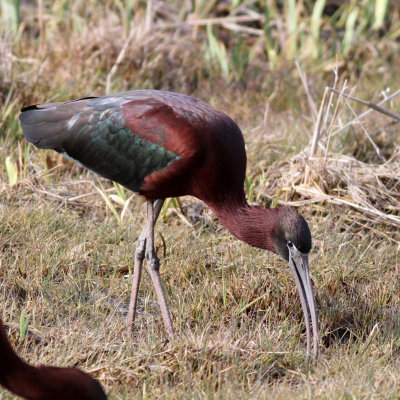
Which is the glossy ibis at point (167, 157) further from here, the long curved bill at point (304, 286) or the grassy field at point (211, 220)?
the grassy field at point (211, 220)

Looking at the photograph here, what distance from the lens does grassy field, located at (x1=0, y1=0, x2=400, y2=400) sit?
4.10m

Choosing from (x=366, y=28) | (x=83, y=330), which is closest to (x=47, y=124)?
(x=83, y=330)

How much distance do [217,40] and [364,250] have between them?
4292mm

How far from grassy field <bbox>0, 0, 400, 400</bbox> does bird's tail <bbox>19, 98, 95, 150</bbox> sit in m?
0.58

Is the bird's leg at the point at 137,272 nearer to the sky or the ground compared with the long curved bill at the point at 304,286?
nearer to the ground

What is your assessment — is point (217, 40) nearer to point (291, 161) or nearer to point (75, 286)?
point (291, 161)

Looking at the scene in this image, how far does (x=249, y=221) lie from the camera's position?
4648mm

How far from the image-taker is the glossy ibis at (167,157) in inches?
178

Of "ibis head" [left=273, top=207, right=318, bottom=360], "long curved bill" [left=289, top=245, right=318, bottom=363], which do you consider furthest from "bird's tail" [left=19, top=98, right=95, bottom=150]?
"long curved bill" [left=289, top=245, right=318, bottom=363]

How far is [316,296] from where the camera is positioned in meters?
4.96

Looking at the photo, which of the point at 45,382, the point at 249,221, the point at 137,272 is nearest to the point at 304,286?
the point at 249,221

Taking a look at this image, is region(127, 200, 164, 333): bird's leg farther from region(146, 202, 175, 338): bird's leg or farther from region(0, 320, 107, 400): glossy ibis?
region(0, 320, 107, 400): glossy ibis

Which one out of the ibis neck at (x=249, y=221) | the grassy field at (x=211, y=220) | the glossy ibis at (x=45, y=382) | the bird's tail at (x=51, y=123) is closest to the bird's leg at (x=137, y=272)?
the grassy field at (x=211, y=220)

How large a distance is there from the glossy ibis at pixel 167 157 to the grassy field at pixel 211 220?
0.27 metres
